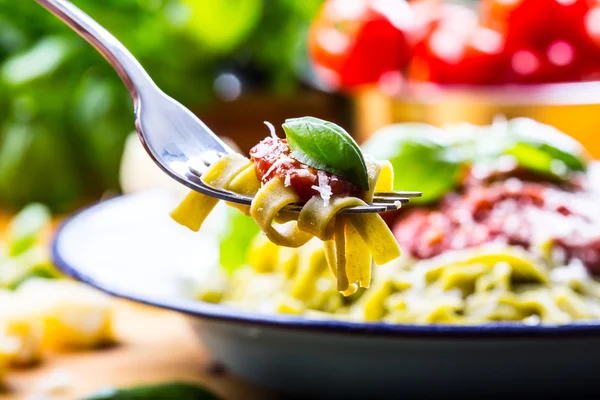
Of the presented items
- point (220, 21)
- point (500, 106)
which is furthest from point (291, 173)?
point (220, 21)

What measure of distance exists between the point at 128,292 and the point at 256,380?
7.9 inches

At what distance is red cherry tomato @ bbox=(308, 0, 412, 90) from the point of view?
242 centimetres

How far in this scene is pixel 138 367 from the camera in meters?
1.32

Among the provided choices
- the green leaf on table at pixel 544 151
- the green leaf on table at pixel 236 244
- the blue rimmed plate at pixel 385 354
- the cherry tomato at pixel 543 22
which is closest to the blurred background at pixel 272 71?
the cherry tomato at pixel 543 22

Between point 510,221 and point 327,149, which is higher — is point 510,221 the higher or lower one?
the higher one

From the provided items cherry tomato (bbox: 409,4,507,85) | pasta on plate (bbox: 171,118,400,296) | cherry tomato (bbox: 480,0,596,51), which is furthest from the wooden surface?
cherry tomato (bbox: 480,0,596,51)

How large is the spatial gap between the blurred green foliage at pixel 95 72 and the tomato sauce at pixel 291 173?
1816 millimetres

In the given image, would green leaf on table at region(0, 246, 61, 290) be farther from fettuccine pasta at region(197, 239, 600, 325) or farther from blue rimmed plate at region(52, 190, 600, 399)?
fettuccine pasta at region(197, 239, 600, 325)

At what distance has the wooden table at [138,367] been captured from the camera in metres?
1.22

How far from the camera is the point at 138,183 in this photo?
7.02ft

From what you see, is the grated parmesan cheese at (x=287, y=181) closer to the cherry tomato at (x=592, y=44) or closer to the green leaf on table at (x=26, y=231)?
the green leaf on table at (x=26, y=231)

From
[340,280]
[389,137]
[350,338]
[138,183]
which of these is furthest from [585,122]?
[340,280]

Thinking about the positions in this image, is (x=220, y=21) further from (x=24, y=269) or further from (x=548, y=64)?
(x=24, y=269)

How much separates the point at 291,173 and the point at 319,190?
0.04 metres
